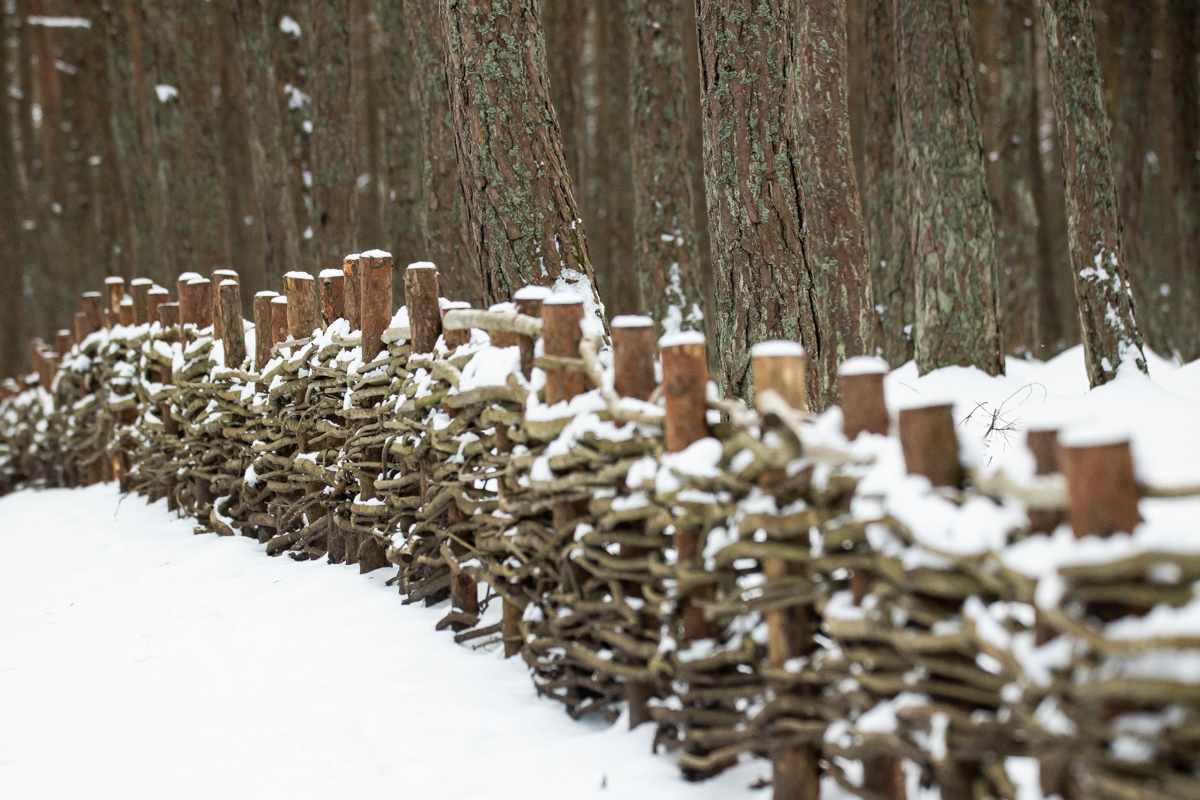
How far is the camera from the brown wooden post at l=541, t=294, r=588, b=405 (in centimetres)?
344

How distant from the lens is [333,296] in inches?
214

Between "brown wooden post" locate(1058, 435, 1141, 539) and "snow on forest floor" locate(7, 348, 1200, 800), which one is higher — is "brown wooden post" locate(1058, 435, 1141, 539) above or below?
above

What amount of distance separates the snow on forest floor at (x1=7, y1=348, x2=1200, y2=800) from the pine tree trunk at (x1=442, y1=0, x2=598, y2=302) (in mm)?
1726

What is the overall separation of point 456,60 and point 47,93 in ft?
59.8

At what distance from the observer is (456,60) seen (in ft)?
16.8

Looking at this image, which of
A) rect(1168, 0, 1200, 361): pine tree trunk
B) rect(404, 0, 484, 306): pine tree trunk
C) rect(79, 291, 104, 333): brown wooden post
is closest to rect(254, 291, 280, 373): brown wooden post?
rect(404, 0, 484, 306): pine tree trunk

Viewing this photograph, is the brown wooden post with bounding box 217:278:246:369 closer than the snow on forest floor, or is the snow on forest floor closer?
the snow on forest floor

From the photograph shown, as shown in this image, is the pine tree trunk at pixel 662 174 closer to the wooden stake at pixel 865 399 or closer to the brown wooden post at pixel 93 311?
the brown wooden post at pixel 93 311

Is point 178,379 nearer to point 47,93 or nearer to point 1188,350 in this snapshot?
point 1188,350

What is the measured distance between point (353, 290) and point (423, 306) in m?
A: 0.75

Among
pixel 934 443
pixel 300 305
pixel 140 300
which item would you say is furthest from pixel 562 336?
pixel 140 300

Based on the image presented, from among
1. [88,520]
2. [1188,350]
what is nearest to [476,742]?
[88,520]

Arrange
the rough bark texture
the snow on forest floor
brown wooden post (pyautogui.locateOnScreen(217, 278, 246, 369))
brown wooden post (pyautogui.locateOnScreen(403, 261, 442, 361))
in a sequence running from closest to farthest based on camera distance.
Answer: the snow on forest floor < brown wooden post (pyautogui.locateOnScreen(403, 261, 442, 361)) < the rough bark texture < brown wooden post (pyautogui.locateOnScreen(217, 278, 246, 369))

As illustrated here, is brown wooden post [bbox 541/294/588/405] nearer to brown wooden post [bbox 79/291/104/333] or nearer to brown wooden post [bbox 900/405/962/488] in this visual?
brown wooden post [bbox 900/405/962/488]
